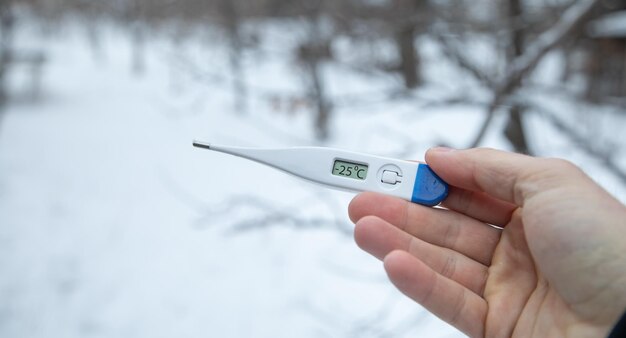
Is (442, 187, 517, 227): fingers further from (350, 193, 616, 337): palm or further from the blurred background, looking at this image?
the blurred background

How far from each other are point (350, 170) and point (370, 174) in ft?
0.17

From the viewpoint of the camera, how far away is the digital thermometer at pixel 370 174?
1214mm

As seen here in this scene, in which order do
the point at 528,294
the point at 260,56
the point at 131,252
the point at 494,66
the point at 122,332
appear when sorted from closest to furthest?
1. the point at 528,294
2. the point at 494,66
3. the point at 122,332
4. the point at 260,56
5. the point at 131,252

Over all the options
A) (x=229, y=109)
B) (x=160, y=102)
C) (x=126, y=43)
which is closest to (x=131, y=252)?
(x=229, y=109)

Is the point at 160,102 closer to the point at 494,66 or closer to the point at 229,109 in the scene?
the point at 229,109

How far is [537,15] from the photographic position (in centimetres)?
267

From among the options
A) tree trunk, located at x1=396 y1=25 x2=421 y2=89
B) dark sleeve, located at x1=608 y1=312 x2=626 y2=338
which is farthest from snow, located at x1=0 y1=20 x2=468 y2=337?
dark sleeve, located at x1=608 y1=312 x2=626 y2=338


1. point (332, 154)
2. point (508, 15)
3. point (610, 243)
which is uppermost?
point (508, 15)

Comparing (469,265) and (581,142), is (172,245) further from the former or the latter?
(469,265)

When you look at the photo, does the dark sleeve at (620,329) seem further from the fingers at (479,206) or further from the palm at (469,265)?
the fingers at (479,206)

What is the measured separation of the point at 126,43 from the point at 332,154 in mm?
20101

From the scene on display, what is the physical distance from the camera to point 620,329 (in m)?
0.95

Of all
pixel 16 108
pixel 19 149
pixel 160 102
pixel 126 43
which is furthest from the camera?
pixel 126 43

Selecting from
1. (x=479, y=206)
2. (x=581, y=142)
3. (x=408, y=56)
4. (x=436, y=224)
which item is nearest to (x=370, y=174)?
(x=436, y=224)
